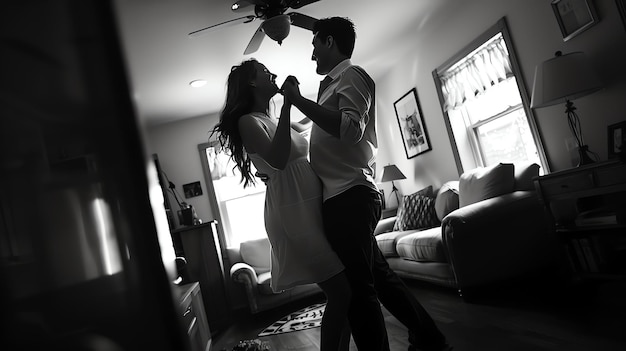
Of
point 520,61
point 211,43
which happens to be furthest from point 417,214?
point 211,43

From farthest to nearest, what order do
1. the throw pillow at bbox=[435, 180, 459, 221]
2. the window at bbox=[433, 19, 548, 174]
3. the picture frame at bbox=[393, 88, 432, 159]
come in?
the picture frame at bbox=[393, 88, 432, 159]
the throw pillow at bbox=[435, 180, 459, 221]
the window at bbox=[433, 19, 548, 174]

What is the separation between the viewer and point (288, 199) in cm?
154

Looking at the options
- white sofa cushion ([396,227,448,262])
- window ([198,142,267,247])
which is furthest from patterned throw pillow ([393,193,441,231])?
window ([198,142,267,247])

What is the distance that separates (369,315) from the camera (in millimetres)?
1527

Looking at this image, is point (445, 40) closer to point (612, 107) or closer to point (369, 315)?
point (612, 107)

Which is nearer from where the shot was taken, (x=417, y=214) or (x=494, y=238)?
(x=494, y=238)

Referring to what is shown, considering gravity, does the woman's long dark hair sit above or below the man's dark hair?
below

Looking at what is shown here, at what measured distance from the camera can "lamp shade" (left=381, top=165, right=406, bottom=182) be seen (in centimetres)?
571

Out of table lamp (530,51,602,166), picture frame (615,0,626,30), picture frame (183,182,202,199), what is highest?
picture frame (615,0,626,30)

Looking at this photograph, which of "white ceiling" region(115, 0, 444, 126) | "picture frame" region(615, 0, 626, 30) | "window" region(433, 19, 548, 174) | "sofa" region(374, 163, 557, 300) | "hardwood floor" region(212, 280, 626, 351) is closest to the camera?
"hardwood floor" region(212, 280, 626, 351)

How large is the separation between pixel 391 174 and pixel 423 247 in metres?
2.25

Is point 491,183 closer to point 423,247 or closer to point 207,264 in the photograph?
point 423,247

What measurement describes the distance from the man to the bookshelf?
172 centimetres

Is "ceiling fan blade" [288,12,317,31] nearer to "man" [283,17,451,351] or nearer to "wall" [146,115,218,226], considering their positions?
"man" [283,17,451,351]
